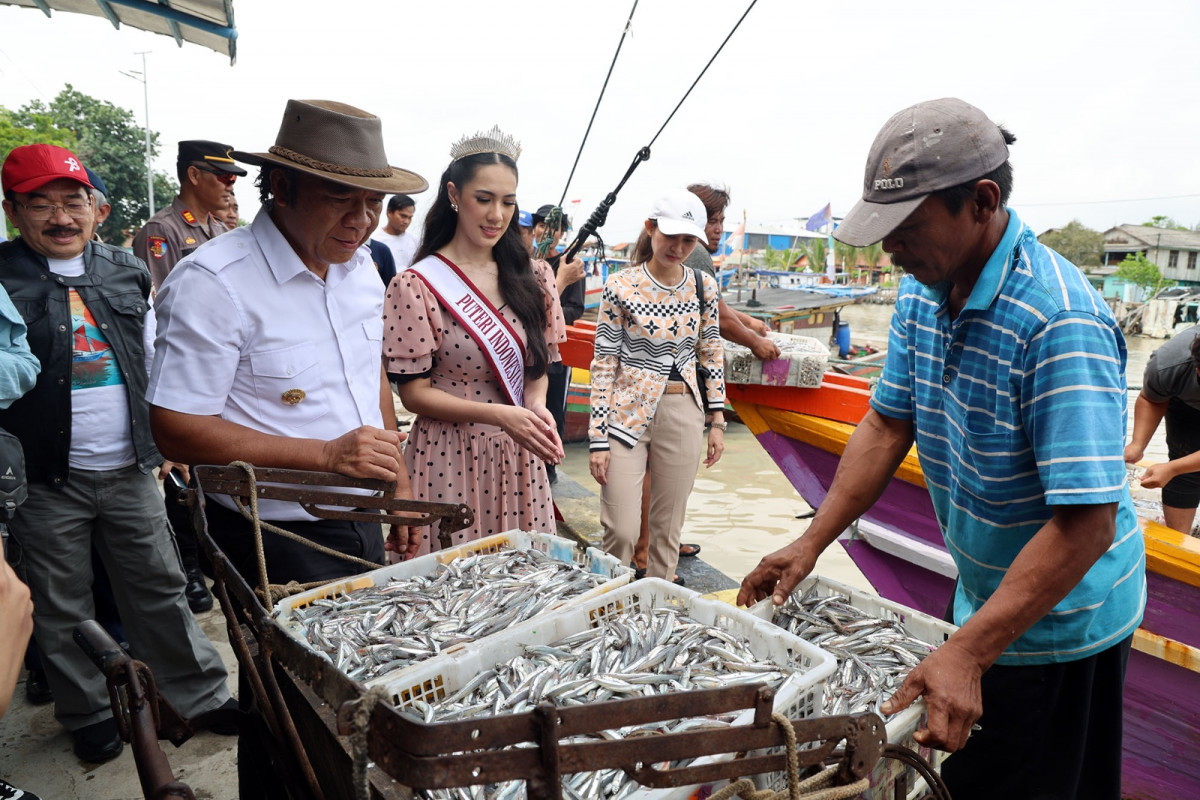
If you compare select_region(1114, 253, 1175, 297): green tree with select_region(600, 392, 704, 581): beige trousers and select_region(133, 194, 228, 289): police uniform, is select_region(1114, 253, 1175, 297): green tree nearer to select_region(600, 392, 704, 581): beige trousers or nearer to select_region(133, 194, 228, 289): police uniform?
select_region(600, 392, 704, 581): beige trousers

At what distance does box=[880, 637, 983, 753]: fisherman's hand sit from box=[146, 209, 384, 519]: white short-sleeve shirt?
6.18ft

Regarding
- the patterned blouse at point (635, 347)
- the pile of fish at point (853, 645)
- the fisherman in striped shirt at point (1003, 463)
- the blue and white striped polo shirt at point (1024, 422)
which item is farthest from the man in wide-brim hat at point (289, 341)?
the patterned blouse at point (635, 347)

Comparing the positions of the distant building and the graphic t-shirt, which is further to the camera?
the distant building

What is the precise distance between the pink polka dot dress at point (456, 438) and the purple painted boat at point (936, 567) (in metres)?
2.09

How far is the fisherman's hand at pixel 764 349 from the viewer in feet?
14.8

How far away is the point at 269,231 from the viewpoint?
7.64 feet

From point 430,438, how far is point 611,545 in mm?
1591

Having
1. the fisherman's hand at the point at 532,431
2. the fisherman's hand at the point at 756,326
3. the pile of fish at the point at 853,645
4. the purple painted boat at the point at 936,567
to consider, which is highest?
the fisherman's hand at the point at 756,326

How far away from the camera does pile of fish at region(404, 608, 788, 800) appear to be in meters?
1.62

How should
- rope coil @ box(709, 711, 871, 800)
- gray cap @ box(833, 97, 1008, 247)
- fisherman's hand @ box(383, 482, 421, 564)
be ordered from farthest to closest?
fisherman's hand @ box(383, 482, 421, 564) < gray cap @ box(833, 97, 1008, 247) < rope coil @ box(709, 711, 871, 800)

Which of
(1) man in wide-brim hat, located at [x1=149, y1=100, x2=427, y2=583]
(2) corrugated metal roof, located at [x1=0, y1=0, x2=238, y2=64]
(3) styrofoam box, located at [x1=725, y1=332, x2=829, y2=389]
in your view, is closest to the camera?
(1) man in wide-brim hat, located at [x1=149, y1=100, x2=427, y2=583]

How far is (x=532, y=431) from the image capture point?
274 cm

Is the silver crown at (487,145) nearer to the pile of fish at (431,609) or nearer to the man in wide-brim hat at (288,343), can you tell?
the man in wide-brim hat at (288,343)

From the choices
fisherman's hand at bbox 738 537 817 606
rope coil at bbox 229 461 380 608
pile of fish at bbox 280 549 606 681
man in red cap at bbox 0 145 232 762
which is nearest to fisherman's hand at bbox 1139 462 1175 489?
fisherman's hand at bbox 738 537 817 606
